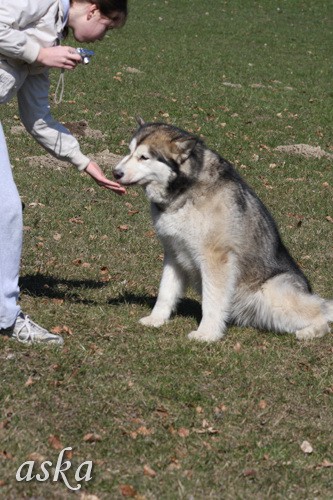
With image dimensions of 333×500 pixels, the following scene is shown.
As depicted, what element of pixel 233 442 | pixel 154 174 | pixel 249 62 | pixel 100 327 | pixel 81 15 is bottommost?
pixel 249 62

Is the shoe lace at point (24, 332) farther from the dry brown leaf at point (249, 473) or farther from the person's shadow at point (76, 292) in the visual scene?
the dry brown leaf at point (249, 473)

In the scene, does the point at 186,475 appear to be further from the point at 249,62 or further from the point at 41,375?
the point at 249,62

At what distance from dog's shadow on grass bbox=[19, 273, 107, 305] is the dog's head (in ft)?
4.38

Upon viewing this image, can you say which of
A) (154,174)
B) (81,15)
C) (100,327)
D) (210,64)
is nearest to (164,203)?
(154,174)

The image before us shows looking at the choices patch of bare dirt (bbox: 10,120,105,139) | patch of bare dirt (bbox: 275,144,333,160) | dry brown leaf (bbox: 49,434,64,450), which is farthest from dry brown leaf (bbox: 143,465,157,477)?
patch of bare dirt (bbox: 275,144,333,160)

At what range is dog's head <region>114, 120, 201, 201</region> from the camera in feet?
21.3

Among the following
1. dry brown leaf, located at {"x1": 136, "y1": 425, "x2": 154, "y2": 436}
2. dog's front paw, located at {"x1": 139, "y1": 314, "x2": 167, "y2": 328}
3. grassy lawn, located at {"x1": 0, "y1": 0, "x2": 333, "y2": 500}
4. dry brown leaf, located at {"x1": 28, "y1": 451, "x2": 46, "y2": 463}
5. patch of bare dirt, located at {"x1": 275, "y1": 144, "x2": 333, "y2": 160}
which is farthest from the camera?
patch of bare dirt, located at {"x1": 275, "y1": 144, "x2": 333, "y2": 160}

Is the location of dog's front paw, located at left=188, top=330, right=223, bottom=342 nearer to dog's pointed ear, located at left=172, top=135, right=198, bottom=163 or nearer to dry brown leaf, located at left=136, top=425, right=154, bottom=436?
dog's pointed ear, located at left=172, top=135, right=198, bottom=163

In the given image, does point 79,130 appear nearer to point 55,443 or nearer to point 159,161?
point 159,161

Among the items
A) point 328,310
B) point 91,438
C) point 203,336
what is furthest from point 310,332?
point 91,438

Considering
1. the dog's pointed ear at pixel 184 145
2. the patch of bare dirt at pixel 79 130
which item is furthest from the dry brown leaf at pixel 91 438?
the patch of bare dirt at pixel 79 130

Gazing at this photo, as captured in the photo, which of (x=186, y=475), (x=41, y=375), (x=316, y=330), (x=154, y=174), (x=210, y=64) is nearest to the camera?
(x=186, y=475)

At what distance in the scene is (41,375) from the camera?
5586 mm

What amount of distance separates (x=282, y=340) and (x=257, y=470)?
2.26 m
